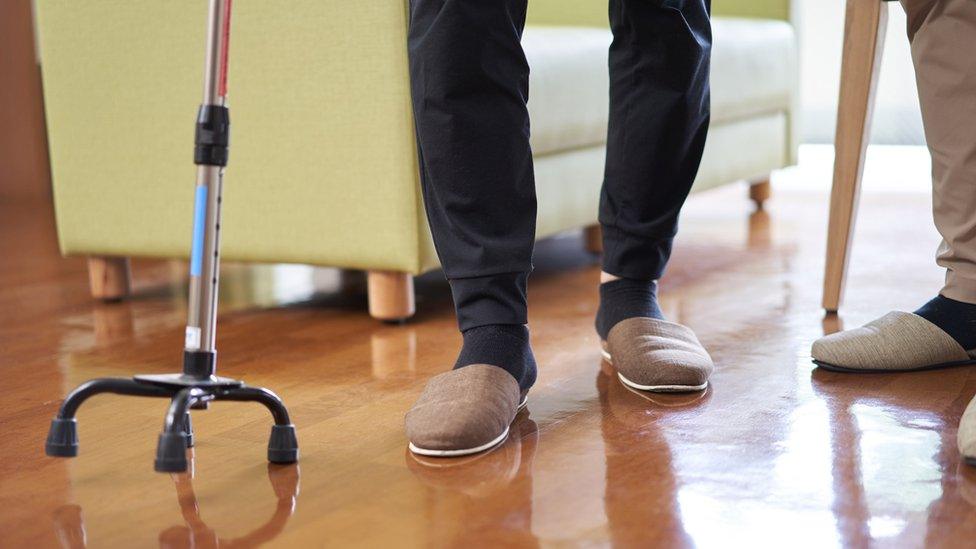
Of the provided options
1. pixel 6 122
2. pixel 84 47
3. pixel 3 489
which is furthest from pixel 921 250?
pixel 6 122

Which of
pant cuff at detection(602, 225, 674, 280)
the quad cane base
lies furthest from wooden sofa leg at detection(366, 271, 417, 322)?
the quad cane base

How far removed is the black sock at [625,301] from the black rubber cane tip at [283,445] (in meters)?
0.46

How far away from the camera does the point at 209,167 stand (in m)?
0.97

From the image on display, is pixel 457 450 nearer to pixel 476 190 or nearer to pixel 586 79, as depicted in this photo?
pixel 476 190

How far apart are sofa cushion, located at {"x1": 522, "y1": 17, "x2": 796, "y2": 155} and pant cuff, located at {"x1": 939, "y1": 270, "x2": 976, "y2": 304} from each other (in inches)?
26.8

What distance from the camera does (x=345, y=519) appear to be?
37.5 inches

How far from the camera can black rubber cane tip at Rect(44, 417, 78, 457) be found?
986 millimetres

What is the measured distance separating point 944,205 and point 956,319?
0.43 ft

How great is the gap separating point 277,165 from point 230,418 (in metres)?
0.62

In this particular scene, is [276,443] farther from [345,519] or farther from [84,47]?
[84,47]

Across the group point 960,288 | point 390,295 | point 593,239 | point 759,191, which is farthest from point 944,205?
point 759,191

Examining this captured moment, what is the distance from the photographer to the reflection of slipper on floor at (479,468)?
40.6 inches

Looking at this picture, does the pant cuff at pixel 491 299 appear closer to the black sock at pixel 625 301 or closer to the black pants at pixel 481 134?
the black pants at pixel 481 134

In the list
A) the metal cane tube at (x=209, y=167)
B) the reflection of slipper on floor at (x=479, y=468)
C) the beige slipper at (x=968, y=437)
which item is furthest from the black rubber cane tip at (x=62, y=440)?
the beige slipper at (x=968, y=437)
